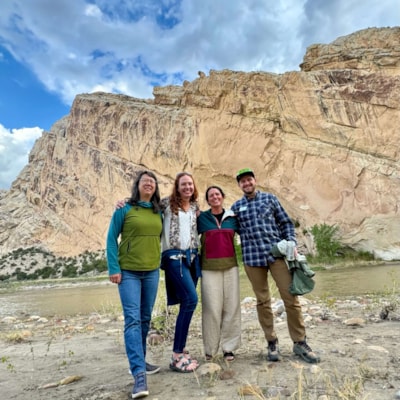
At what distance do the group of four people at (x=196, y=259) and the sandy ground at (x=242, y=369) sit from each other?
0.30m

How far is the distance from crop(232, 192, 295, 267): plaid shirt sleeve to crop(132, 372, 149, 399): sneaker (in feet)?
5.76

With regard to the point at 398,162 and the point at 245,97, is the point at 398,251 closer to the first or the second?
the point at 398,162

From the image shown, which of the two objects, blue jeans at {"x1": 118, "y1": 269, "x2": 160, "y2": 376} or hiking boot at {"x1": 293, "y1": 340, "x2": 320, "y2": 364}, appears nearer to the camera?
blue jeans at {"x1": 118, "y1": 269, "x2": 160, "y2": 376}

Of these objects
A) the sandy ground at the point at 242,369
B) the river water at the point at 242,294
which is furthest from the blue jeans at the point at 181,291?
the river water at the point at 242,294

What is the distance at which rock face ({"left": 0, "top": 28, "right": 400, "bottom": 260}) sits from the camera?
44594 millimetres

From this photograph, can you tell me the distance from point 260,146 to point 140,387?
165 feet

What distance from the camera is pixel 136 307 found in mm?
3514

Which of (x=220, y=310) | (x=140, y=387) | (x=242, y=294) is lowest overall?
(x=242, y=294)

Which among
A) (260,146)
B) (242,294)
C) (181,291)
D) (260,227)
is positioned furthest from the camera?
(260,146)

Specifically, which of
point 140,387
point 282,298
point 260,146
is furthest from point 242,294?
point 260,146

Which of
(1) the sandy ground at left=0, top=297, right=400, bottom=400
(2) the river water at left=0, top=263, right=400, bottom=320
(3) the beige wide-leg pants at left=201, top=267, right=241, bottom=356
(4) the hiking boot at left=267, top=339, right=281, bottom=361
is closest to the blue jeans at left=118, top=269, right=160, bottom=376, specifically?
(1) the sandy ground at left=0, top=297, right=400, bottom=400

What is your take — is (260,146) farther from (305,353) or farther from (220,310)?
(305,353)

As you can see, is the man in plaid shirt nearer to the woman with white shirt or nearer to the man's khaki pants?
the man's khaki pants

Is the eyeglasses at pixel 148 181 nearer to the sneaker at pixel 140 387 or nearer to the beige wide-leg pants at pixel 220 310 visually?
the beige wide-leg pants at pixel 220 310
